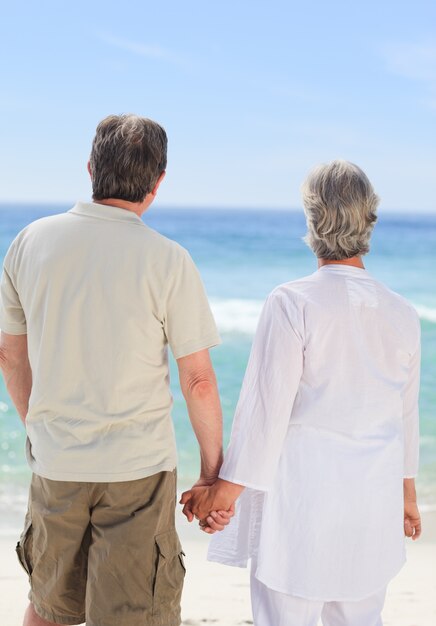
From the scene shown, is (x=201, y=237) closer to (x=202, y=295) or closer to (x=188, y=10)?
(x=188, y=10)

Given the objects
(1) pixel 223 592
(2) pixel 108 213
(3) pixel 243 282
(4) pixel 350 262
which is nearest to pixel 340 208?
(4) pixel 350 262

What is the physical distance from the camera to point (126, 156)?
2039 millimetres

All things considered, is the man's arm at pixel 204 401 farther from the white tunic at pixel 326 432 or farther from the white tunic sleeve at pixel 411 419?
the white tunic sleeve at pixel 411 419

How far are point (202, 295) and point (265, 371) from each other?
258mm

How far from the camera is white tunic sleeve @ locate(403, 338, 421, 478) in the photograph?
2330 mm

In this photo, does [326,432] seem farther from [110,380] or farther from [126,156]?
[126,156]

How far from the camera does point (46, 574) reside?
7.00 feet

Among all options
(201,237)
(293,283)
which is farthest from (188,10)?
(293,283)

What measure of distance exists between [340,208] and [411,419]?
64cm

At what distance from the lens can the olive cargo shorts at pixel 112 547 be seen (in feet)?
6.72

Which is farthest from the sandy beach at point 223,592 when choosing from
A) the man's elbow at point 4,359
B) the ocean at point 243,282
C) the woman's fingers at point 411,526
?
the man's elbow at point 4,359

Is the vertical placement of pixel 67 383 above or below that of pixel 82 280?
below

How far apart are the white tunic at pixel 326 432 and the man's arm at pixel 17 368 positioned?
57cm

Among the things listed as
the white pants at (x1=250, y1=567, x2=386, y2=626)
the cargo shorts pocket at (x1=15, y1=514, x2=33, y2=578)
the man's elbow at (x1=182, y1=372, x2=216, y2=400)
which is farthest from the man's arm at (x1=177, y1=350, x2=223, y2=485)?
the cargo shorts pocket at (x1=15, y1=514, x2=33, y2=578)
